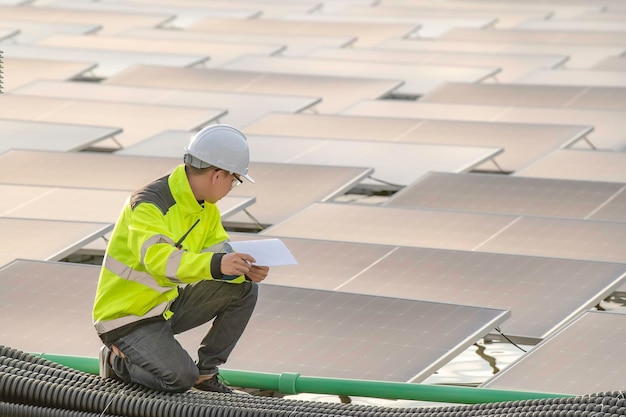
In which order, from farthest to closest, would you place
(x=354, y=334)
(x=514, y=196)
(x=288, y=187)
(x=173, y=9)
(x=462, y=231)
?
(x=173, y=9), (x=288, y=187), (x=514, y=196), (x=462, y=231), (x=354, y=334)

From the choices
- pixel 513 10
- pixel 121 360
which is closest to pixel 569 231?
pixel 121 360

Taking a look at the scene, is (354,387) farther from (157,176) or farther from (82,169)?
(82,169)

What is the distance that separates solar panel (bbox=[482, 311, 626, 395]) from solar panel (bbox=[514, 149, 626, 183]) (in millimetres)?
5488

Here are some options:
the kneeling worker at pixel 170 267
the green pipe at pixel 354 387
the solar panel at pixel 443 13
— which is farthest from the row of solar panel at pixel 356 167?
the kneeling worker at pixel 170 267

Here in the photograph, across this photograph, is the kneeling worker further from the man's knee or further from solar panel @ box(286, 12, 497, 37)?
solar panel @ box(286, 12, 497, 37)

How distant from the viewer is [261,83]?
21.5m

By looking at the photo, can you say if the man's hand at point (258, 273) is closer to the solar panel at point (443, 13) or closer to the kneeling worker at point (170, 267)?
the kneeling worker at point (170, 267)

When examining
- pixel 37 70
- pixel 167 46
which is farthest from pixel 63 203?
pixel 167 46

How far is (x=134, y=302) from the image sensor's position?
7.88m

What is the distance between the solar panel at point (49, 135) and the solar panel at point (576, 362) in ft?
27.3

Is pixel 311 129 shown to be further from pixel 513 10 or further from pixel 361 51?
pixel 513 10

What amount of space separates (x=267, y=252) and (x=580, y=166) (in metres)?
8.65

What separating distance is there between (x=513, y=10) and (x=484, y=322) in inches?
896

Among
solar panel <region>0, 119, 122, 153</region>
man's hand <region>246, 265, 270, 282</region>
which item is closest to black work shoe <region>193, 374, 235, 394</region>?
man's hand <region>246, 265, 270, 282</region>
